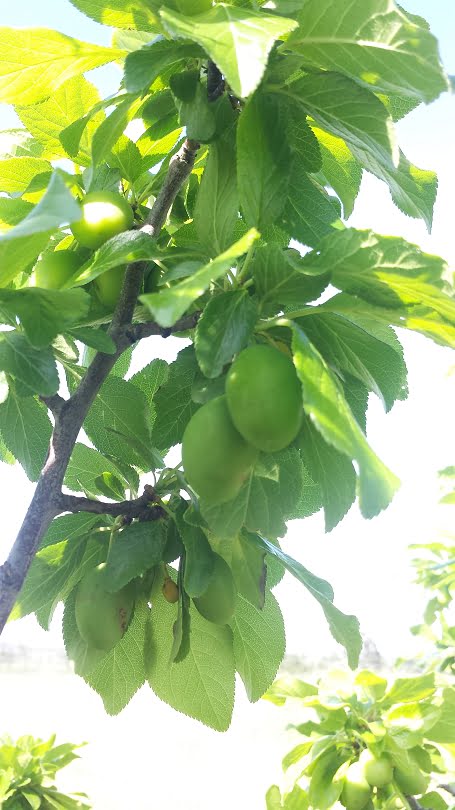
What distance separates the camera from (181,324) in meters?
0.66

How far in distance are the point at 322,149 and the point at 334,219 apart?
136 millimetres

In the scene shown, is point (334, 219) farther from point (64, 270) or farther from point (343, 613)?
point (343, 613)

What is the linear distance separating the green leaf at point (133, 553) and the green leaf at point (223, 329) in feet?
0.74

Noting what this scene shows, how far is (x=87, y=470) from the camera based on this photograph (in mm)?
848

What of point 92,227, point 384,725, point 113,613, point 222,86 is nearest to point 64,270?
point 92,227

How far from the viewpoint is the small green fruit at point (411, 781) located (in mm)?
1098

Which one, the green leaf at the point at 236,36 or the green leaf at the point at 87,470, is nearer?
the green leaf at the point at 236,36

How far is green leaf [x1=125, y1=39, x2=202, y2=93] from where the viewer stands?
0.54 metres

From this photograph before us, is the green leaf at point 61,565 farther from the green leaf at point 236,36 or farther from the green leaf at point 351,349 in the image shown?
the green leaf at point 236,36

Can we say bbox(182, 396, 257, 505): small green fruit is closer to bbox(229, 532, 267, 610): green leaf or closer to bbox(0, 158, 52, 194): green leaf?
bbox(229, 532, 267, 610): green leaf

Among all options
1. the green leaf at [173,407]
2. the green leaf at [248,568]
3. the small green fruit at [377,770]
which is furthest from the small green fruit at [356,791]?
the green leaf at [173,407]

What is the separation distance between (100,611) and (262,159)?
0.39 meters

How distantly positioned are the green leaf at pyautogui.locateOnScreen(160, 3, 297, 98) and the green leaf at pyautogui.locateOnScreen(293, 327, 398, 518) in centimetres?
16

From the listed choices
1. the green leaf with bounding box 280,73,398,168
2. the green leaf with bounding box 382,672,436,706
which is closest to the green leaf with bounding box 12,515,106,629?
the green leaf with bounding box 280,73,398,168
